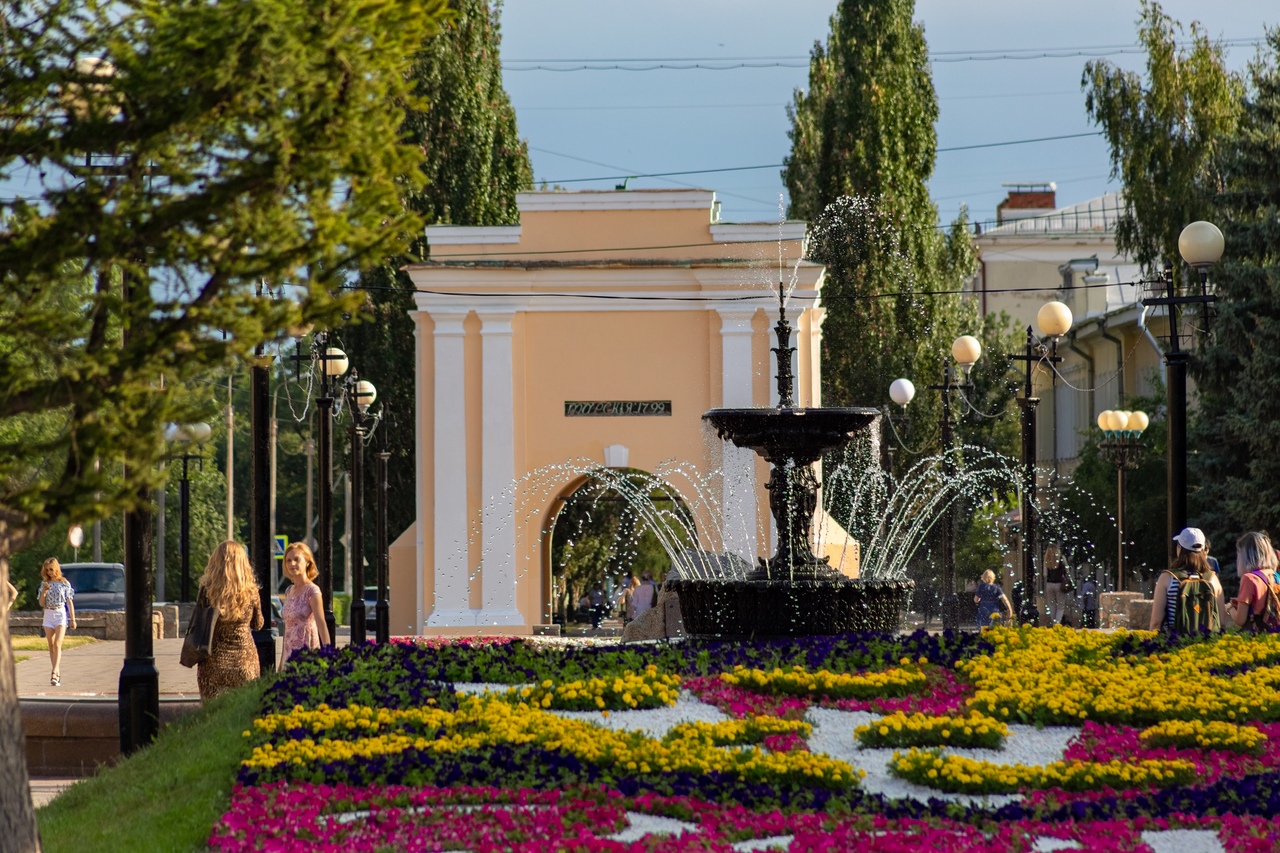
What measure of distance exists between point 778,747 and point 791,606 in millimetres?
4011

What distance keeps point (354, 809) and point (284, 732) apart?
5.46ft

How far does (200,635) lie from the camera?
1115 centimetres

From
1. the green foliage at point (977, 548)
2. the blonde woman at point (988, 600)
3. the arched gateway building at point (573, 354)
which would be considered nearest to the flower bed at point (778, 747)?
the blonde woman at point (988, 600)

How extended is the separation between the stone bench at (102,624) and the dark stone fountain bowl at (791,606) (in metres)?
18.1

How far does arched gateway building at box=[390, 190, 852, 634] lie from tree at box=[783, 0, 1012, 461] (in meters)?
9.21

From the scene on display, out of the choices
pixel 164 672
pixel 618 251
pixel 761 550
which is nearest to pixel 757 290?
pixel 618 251

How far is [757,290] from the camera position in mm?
25453

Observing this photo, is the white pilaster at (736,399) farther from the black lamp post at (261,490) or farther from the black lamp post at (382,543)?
the black lamp post at (261,490)

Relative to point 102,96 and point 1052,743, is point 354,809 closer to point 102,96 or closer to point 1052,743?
point 102,96

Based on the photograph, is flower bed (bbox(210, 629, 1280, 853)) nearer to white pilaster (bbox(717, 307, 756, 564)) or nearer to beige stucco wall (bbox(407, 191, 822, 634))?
white pilaster (bbox(717, 307, 756, 564))

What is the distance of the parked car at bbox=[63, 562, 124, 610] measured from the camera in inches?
1289

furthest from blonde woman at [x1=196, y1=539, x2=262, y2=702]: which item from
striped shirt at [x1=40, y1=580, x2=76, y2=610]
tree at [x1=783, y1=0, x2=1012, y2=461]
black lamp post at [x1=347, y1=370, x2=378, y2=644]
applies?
tree at [x1=783, y1=0, x2=1012, y2=461]

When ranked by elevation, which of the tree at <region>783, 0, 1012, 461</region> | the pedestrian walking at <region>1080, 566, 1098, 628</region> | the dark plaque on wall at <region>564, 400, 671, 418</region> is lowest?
the pedestrian walking at <region>1080, 566, 1098, 628</region>

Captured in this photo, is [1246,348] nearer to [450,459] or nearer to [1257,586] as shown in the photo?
[450,459]
